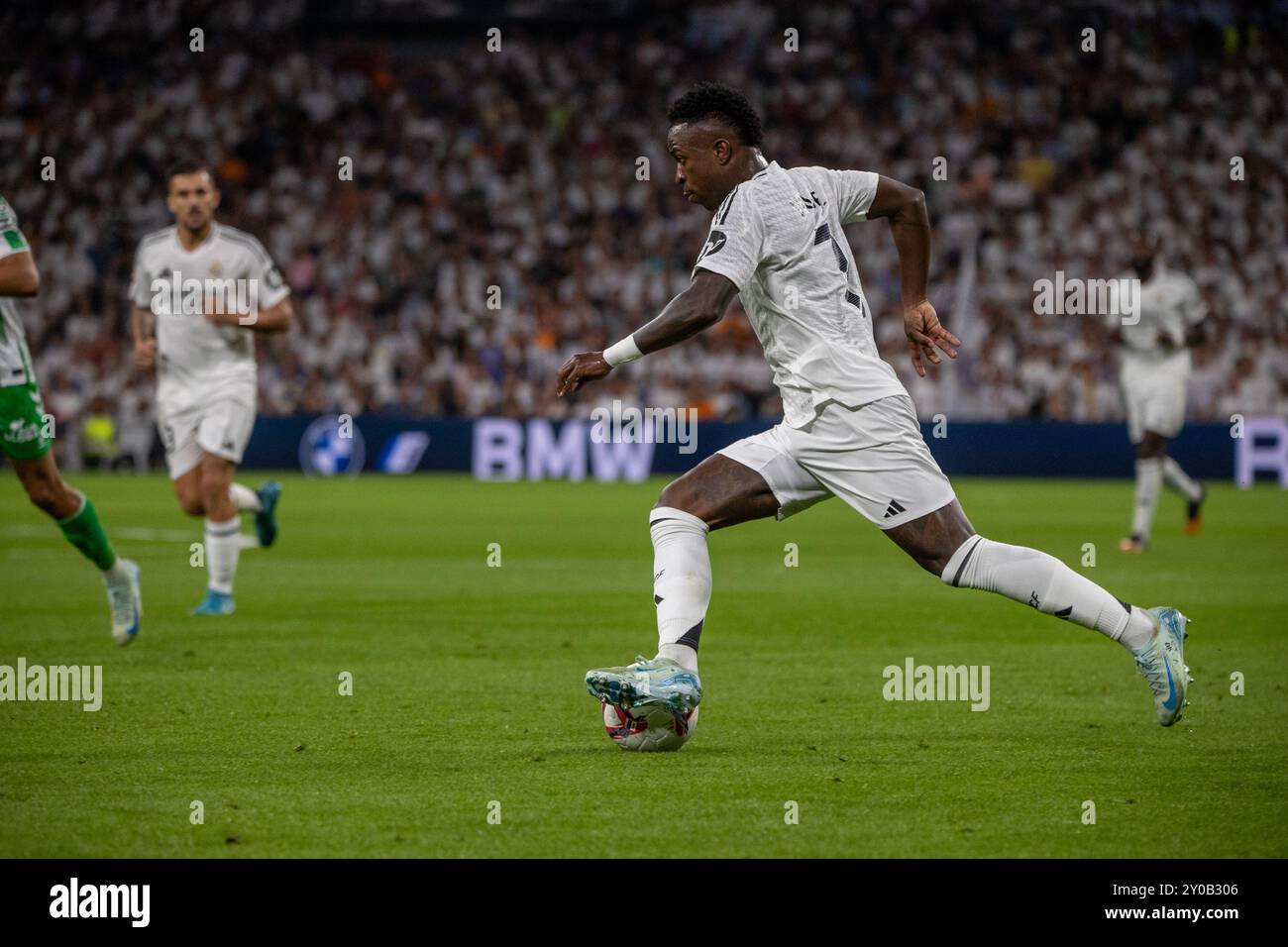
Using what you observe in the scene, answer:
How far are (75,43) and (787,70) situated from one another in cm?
1398

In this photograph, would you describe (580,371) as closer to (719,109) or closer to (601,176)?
(719,109)

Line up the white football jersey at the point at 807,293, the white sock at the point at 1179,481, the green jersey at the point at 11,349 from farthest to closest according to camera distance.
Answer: the white sock at the point at 1179,481
the green jersey at the point at 11,349
the white football jersey at the point at 807,293

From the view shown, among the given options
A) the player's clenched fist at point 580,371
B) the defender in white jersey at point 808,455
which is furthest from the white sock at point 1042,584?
the player's clenched fist at point 580,371

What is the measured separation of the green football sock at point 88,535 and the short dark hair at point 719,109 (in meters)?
4.39

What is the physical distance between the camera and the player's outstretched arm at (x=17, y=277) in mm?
8492

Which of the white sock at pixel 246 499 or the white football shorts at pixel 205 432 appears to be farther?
the white sock at pixel 246 499

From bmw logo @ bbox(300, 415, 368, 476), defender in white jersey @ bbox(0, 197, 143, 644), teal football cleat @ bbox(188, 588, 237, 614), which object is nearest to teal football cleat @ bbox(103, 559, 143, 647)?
defender in white jersey @ bbox(0, 197, 143, 644)

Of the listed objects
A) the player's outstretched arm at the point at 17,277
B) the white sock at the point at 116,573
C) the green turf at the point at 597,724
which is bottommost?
the green turf at the point at 597,724

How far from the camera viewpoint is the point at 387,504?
75.9ft

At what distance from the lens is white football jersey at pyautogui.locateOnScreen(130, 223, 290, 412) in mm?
11750

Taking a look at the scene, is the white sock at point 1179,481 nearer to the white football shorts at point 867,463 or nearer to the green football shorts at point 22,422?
the white football shorts at point 867,463

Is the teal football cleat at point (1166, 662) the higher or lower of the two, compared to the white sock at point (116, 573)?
lower
